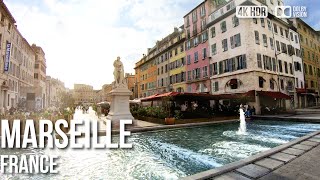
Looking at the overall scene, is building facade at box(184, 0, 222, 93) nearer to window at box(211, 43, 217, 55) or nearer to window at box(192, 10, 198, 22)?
window at box(192, 10, 198, 22)

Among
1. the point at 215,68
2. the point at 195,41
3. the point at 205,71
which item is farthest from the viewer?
the point at 195,41

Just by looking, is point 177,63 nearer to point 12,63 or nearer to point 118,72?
point 118,72

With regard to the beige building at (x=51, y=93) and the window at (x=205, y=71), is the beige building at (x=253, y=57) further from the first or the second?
the beige building at (x=51, y=93)

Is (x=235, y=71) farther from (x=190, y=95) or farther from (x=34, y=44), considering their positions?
(x=34, y=44)

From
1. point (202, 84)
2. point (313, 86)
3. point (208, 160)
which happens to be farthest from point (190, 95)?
point (313, 86)

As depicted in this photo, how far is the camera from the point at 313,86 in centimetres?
3700

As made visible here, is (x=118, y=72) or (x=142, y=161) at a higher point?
(x=118, y=72)

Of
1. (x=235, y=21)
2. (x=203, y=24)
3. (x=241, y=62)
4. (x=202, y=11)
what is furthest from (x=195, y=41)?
(x=241, y=62)

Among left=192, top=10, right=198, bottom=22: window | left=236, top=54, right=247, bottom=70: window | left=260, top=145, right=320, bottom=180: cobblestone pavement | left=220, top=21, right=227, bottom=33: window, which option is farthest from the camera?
left=192, top=10, right=198, bottom=22: window

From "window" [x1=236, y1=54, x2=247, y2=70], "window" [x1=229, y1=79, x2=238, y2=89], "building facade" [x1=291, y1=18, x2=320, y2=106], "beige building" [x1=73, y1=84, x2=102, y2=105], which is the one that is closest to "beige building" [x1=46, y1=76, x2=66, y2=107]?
"window" [x1=229, y1=79, x2=238, y2=89]

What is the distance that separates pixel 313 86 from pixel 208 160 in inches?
1653

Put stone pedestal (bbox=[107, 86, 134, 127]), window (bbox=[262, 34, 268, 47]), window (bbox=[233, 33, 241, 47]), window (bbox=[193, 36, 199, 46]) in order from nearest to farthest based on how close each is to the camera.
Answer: stone pedestal (bbox=[107, 86, 134, 127]) < window (bbox=[233, 33, 241, 47]) < window (bbox=[262, 34, 268, 47]) < window (bbox=[193, 36, 199, 46])

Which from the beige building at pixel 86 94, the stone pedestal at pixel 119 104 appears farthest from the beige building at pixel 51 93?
the beige building at pixel 86 94

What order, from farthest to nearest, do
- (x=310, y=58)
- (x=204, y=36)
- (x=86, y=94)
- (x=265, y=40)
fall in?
(x=86, y=94)
(x=310, y=58)
(x=204, y=36)
(x=265, y=40)
